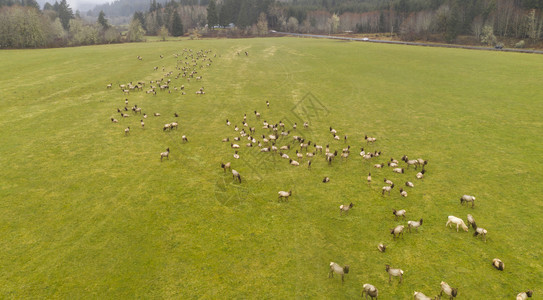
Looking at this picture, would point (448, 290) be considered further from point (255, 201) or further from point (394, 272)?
point (255, 201)

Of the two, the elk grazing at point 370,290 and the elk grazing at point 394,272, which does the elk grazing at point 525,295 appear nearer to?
the elk grazing at point 394,272

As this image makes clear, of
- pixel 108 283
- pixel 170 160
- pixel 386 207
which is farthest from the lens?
pixel 170 160

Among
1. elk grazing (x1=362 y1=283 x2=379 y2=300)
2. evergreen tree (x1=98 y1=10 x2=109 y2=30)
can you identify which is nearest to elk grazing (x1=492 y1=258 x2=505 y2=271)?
elk grazing (x1=362 y1=283 x2=379 y2=300)

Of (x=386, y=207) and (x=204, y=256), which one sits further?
(x=386, y=207)

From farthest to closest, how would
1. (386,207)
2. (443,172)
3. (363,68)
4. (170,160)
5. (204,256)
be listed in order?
(363,68) → (170,160) → (443,172) → (386,207) → (204,256)

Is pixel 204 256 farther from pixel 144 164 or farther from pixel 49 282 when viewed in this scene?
pixel 144 164

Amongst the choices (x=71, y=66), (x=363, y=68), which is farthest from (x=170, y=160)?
(x=71, y=66)

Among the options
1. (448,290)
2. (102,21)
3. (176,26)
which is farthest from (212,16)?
(448,290)

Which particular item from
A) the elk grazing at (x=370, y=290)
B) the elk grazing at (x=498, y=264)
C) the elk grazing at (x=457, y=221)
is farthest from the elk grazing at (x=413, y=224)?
the elk grazing at (x=370, y=290)

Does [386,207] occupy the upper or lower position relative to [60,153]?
lower

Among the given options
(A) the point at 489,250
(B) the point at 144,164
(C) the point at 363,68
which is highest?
(C) the point at 363,68
